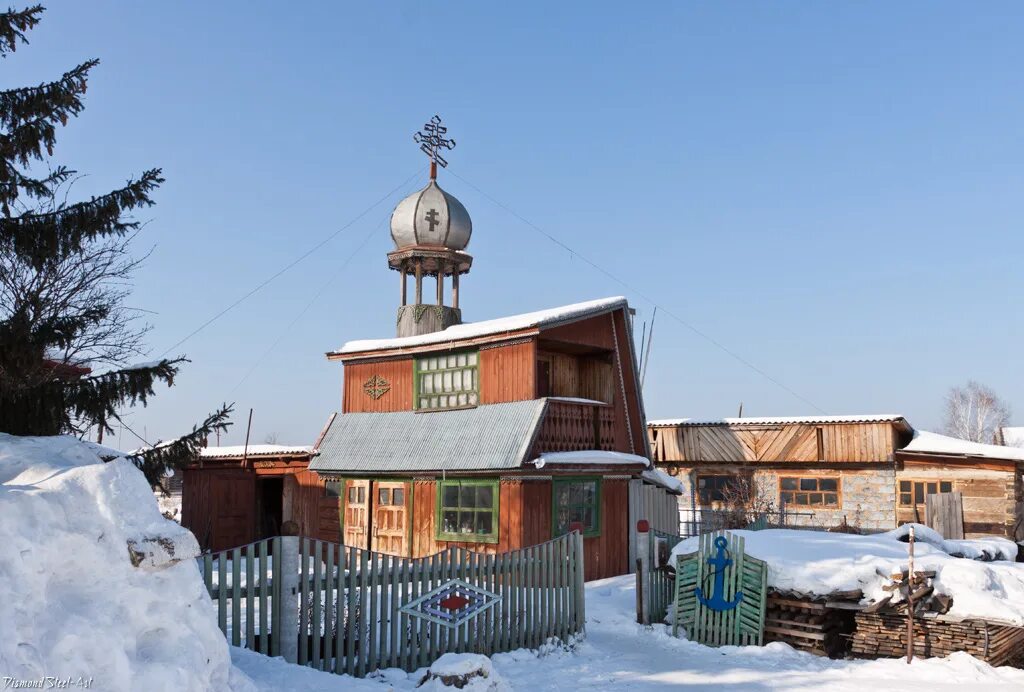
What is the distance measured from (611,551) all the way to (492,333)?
20.4 feet

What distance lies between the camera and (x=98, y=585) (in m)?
5.67

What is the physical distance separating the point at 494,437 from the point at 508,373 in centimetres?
174

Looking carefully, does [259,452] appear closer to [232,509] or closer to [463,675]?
[232,509]

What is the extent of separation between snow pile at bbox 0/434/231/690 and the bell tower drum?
61.5 feet

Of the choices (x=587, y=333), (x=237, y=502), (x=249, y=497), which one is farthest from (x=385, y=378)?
(x=237, y=502)

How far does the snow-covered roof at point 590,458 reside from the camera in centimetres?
1806

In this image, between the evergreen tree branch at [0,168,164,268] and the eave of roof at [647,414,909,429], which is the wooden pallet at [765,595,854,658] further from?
the eave of roof at [647,414,909,429]

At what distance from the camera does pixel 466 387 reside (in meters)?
20.8

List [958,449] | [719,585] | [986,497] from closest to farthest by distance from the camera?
[719,585], [986,497], [958,449]

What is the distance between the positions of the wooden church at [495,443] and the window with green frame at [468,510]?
3 centimetres

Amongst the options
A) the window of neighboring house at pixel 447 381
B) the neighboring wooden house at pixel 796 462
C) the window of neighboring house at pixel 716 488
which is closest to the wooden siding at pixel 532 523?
the window of neighboring house at pixel 447 381

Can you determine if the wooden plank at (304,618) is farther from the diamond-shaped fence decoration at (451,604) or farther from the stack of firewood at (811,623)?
the stack of firewood at (811,623)

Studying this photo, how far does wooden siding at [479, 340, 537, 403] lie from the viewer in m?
19.3

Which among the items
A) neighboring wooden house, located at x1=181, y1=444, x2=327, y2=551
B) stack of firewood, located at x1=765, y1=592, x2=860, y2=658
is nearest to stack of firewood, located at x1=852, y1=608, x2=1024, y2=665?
stack of firewood, located at x1=765, y1=592, x2=860, y2=658
